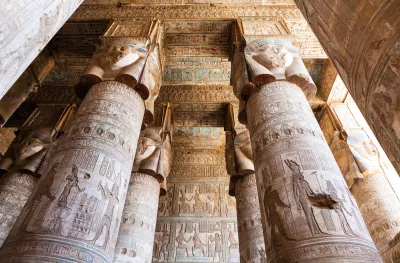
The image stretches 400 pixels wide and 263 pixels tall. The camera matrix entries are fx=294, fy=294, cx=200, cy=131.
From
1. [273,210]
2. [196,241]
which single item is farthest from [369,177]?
[196,241]

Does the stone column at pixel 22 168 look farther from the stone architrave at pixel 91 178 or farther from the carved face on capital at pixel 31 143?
the stone architrave at pixel 91 178

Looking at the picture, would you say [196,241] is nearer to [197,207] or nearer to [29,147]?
[197,207]

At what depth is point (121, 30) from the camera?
535cm

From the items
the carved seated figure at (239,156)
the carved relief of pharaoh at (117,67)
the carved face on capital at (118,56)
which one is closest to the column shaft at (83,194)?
the carved relief of pharaoh at (117,67)

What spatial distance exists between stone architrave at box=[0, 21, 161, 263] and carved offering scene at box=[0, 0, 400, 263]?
2cm

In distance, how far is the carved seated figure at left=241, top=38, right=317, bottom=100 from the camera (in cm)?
413

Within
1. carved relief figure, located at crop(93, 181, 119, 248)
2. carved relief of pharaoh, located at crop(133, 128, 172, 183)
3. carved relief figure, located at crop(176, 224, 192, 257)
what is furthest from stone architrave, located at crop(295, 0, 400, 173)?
carved relief figure, located at crop(176, 224, 192, 257)

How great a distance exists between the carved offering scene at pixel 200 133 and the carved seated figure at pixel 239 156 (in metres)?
0.04

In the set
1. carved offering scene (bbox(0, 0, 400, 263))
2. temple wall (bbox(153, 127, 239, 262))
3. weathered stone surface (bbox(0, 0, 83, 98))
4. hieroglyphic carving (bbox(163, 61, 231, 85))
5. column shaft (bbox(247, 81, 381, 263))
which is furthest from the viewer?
hieroglyphic carving (bbox(163, 61, 231, 85))

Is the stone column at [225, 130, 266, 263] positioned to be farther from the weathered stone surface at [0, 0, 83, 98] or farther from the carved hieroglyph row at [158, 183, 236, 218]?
the weathered stone surface at [0, 0, 83, 98]

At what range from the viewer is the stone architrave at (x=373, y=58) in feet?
5.02

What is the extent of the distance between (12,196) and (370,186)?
5932 millimetres

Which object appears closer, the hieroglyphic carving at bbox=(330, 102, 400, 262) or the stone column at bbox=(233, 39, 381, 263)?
the stone column at bbox=(233, 39, 381, 263)

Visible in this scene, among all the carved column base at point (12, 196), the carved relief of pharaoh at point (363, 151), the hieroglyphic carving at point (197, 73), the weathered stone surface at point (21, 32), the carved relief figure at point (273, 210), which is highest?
the hieroglyphic carving at point (197, 73)
